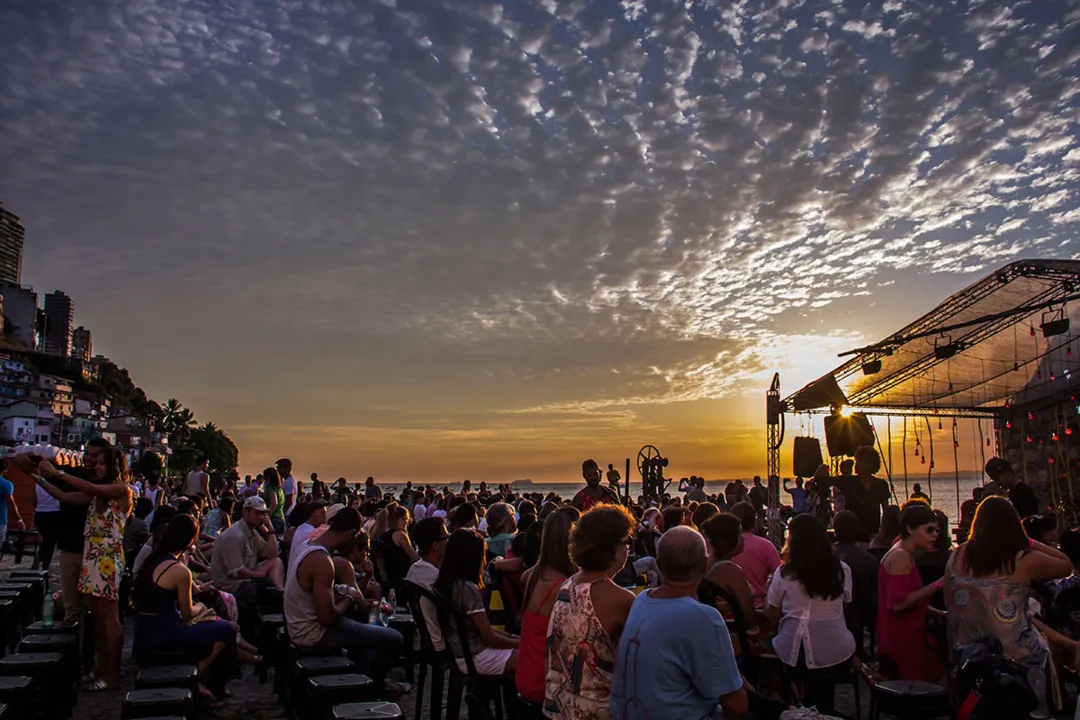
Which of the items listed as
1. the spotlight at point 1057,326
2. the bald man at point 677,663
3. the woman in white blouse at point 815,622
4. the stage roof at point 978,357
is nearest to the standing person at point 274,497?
the woman in white blouse at point 815,622

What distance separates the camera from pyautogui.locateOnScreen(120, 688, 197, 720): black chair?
13.3 feet

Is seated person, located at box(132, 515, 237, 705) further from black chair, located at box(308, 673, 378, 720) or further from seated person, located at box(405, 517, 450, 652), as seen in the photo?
black chair, located at box(308, 673, 378, 720)

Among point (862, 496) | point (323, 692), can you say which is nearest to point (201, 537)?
point (323, 692)

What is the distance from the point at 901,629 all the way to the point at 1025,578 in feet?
3.63

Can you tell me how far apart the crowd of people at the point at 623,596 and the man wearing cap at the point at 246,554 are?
0.05 feet

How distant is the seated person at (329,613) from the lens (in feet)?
18.0

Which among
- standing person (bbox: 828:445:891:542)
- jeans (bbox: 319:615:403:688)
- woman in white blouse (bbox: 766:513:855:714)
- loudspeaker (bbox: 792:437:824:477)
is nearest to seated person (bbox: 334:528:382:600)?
jeans (bbox: 319:615:403:688)

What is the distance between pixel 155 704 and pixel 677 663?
295cm

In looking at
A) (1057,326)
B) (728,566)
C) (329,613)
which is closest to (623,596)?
(728,566)

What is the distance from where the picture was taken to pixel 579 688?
3197mm

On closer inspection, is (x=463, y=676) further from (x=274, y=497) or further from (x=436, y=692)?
(x=274, y=497)

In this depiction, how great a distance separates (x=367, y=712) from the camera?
3.89 meters

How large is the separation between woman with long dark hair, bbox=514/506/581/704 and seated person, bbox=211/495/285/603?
448cm

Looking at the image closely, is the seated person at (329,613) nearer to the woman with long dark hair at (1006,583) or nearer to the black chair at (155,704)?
the black chair at (155,704)
